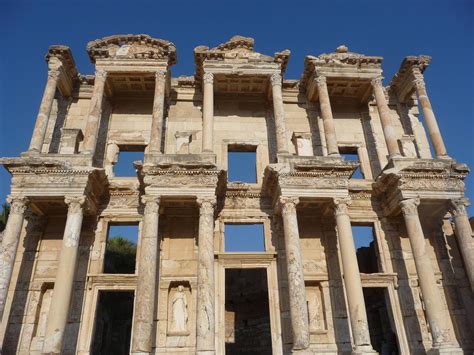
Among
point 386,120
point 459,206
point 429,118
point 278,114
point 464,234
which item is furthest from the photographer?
point 429,118

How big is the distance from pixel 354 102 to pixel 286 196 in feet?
23.8

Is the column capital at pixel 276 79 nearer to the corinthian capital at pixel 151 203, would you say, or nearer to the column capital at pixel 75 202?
the corinthian capital at pixel 151 203

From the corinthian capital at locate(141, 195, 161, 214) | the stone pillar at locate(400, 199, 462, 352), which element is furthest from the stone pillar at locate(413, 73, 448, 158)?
the corinthian capital at locate(141, 195, 161, 214)

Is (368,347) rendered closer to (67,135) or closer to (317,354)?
(317,354)

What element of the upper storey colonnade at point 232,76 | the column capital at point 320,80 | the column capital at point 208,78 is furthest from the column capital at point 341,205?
the column capital at point 208,78

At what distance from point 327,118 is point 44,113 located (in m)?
10.5

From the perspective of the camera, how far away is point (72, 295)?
12688 mm

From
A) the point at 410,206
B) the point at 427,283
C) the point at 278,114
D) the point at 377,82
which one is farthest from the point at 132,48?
the point at 427,283

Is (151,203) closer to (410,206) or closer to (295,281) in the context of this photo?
(295,281)

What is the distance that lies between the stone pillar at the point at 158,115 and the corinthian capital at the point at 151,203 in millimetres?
1731

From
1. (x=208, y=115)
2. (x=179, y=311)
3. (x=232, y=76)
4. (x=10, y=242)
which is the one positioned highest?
(x=232, y=76)

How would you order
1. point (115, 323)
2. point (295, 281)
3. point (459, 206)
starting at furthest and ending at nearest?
point (115, 323) → point (459, 206) → point (295, 281)

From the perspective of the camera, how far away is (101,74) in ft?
50.0

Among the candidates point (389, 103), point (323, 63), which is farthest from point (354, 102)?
point (323, 63)
